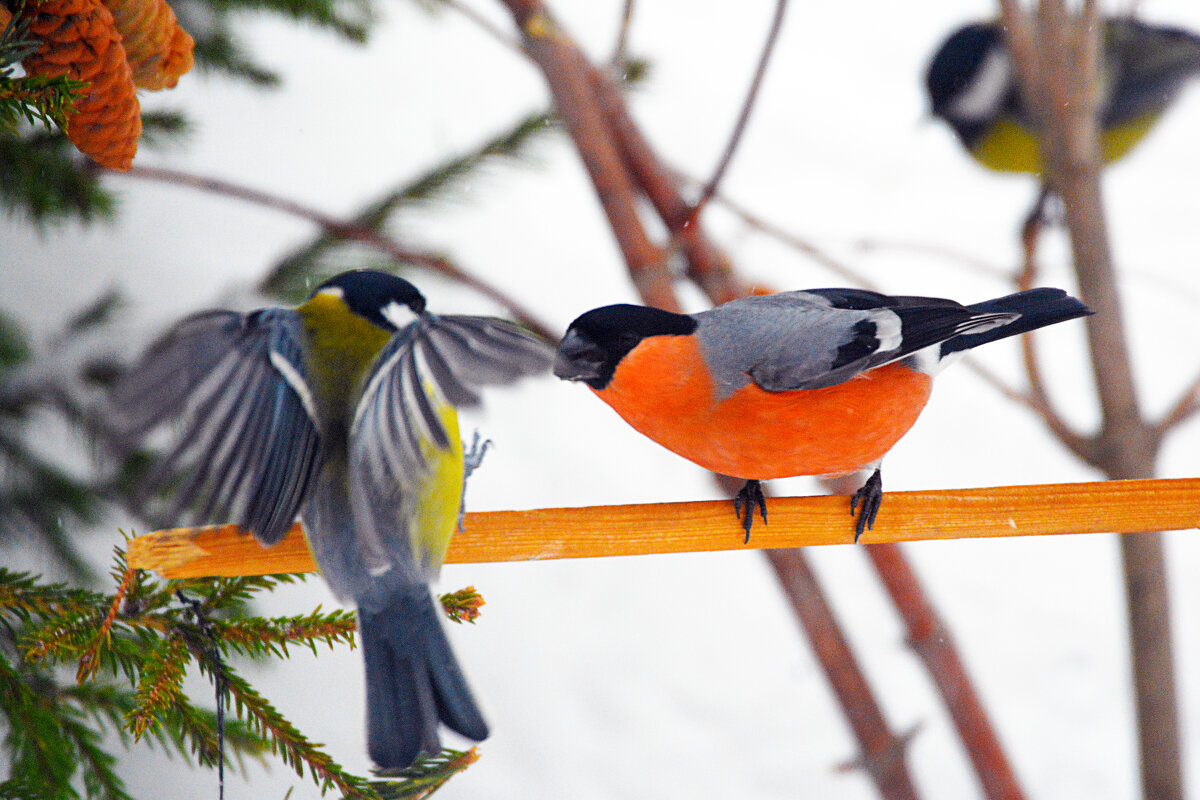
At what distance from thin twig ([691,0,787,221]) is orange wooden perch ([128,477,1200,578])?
0.23 m

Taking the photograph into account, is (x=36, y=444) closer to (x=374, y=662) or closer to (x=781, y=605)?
(x=374, y=662)

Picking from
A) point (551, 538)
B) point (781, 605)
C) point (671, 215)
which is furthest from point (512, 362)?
point (781, 605)

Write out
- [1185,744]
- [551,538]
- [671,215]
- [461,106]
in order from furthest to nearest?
[461,106], [1185,744], [671,215], [551,538]

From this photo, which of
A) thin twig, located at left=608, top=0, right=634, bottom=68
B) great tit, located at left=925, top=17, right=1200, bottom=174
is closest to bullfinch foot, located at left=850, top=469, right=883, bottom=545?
thin twig, located at left=608, top=0, right=634, bottom=68

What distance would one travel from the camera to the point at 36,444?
2.48 feet

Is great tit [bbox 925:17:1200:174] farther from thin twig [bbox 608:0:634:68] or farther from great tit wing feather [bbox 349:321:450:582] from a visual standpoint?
great tit wing feather [bbox 349:321:450:582]

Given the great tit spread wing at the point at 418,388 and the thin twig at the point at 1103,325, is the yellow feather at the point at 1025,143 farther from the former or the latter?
the great tit spread wing at the point at 418,388

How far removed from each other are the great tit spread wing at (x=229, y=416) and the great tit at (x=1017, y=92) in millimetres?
760

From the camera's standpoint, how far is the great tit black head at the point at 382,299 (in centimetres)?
42

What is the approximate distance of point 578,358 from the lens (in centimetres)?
36

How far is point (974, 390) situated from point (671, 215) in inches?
18.7

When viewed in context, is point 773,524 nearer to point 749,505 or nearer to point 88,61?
point 749,505

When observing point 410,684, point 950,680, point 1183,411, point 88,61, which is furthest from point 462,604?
point 1183,411

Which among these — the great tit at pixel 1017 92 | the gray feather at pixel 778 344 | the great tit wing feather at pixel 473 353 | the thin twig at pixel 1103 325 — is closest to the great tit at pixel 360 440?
the great tit wing feather at pixel 473 353
